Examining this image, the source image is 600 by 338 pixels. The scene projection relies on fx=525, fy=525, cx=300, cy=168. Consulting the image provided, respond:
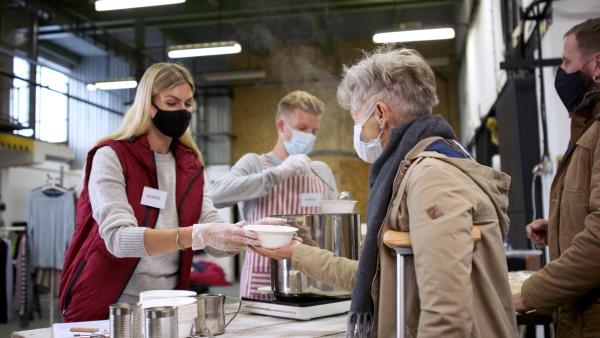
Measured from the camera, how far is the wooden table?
1.51 meters

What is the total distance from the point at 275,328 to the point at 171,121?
2.81 ft

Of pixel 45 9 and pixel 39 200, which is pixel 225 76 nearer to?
pixel 45 9

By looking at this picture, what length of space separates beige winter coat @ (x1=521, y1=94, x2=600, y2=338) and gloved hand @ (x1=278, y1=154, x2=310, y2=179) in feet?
3.59

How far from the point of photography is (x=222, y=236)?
1.66 metres

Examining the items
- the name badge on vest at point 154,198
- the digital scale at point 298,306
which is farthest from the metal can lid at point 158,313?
the name badge on vest at point 154,198

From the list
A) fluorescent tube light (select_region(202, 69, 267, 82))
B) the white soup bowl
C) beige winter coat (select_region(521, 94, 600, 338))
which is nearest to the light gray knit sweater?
the white soup bowl

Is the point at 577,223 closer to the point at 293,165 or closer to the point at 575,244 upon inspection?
the point at 575,244

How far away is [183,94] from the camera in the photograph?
201 centimetres

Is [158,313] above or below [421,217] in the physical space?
below

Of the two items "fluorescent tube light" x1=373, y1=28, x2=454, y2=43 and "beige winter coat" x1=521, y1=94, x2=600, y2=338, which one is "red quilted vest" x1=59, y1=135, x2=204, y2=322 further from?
"fluorescent tube light" x1=373, y1=28, x2=454, y2=43

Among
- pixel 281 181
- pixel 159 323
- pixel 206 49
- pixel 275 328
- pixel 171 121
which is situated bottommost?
pixel 275 328

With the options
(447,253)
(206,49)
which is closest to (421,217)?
(447,253)

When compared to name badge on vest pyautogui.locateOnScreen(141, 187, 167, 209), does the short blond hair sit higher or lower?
higher

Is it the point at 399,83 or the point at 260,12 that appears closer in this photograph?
the point at 399,83
